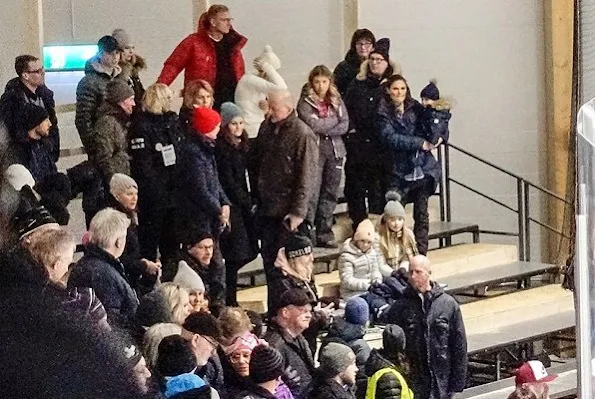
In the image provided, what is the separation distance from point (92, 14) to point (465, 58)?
337cm

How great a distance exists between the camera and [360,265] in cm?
669

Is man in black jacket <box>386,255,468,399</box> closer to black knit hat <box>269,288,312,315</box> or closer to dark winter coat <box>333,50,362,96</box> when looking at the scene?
black knit hat <box>269,288,312,315</box>

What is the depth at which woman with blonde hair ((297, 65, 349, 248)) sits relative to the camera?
7070 mm

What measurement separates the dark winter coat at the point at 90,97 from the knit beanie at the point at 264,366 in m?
1.98

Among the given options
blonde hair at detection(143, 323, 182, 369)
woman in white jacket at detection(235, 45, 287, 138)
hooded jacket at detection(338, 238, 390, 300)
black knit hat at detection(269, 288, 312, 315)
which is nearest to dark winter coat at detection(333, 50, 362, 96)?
woman in white jacket at detection(235, 45, 287, 138)

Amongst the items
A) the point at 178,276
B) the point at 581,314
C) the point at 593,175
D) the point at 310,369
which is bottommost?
the point at 310,369

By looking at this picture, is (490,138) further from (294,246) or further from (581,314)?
(581,314)

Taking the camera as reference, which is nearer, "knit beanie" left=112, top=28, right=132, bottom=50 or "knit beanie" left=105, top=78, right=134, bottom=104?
"knit beanie" left=105, top=78, right=134, bottom=104

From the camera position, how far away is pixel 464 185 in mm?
9281

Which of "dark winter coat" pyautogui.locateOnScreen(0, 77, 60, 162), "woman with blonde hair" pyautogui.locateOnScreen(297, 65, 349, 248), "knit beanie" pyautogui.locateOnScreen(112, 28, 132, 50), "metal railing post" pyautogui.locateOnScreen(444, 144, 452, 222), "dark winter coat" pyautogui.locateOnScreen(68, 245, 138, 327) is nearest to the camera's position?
"dark winter coat" pyautogui.locateOnScreen(68, 245, 138, 327)

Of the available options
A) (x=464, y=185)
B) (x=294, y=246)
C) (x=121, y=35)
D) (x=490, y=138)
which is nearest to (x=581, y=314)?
(x=294, y=246)

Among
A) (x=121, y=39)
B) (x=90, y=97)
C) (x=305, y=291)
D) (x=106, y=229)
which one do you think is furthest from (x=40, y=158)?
(x=305, y=291)

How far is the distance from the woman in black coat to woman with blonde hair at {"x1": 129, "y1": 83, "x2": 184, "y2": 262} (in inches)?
15.7

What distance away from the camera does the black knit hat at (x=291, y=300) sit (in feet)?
16.6
